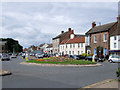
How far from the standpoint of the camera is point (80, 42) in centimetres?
5981

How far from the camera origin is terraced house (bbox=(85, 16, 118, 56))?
43906mm

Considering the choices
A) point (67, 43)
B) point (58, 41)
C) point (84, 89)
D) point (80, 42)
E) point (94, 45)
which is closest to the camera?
point (84, 89)

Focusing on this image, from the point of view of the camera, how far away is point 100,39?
46.7m

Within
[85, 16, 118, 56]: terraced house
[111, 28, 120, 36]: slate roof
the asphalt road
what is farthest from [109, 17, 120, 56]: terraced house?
the asphalt road

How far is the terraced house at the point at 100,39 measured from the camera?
43906 mm

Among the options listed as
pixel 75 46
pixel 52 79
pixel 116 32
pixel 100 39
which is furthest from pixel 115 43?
pixel 52 79

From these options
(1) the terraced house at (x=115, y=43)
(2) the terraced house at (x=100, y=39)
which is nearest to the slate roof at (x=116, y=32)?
(1) the terraced house at (x=115, y=43)

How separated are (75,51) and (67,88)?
55.1 m

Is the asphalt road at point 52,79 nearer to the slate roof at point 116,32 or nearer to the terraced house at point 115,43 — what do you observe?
the terraced house at point 115,43

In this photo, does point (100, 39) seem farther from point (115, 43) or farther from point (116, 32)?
point (115, 43)

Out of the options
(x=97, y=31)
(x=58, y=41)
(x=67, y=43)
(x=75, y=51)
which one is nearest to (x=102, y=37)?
(x=97, y=31)

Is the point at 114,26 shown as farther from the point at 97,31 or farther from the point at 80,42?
the point at 80,42

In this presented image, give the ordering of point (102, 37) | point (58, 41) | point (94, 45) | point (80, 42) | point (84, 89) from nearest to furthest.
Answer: point (84, 89), point (102, 37), point (94, 45), point (80, 42), point (58, 41)

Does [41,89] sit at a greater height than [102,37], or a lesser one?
lesser
